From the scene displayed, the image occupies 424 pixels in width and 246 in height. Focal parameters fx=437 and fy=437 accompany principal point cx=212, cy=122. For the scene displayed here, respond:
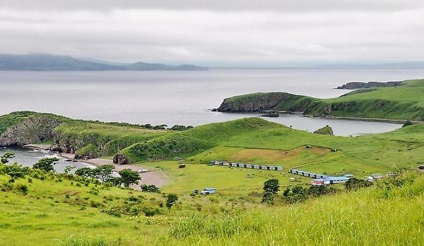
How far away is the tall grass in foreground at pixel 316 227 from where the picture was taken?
662 centimetres

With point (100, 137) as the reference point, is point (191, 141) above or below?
below

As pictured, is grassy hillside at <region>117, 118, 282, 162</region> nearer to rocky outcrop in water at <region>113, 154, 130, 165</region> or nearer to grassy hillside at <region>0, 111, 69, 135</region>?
rocky outcrop in water at <region>113, 154, 130, 165</region>

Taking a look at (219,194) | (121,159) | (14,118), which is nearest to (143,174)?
(121,159)

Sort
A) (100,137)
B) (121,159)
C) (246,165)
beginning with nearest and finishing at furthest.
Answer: (246,165), (121,159), (100,137)

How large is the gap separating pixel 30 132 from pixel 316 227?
532 ft

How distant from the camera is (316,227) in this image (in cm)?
745

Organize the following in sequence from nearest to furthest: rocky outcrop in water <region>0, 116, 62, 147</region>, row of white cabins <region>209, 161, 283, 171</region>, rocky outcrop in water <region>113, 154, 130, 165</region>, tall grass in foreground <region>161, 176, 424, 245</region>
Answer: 1. tall grass in foreground <region>161, 176, 424, 245</region>
2. row of white cabins <region>209, 161, 283, 171</region>
3. rocky outcrop in water <region>113, 154, 130, 165</region>
4. rocky outcrop in water <region>0, 116, 62, 147</region>

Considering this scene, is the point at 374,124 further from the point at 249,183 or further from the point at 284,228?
the point at 284,228

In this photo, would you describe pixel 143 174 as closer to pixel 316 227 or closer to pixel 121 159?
pixel 121 159

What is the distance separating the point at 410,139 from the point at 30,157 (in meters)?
103

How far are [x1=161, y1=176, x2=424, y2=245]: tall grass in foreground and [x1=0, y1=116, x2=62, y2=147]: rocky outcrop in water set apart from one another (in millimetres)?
155779

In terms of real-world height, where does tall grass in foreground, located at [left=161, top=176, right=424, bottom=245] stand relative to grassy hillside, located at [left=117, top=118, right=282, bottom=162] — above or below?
above

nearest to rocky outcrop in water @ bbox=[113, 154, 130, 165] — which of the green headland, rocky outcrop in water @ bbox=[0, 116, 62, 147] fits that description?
the green headland

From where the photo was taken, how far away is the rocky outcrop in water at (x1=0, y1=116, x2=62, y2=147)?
150200 mm
